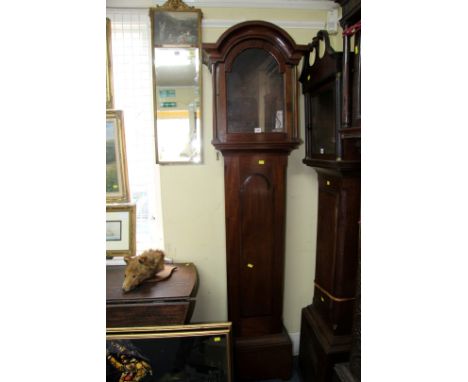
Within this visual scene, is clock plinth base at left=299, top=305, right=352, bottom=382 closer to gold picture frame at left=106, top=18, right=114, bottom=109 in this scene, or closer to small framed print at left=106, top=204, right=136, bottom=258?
small framed print at left=106, top=204, right=136, bottom=258

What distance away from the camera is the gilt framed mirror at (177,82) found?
174cm

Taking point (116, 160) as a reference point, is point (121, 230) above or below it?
below

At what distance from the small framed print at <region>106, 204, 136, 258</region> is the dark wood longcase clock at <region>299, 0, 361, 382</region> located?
1196 millimetres

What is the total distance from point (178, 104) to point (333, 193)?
108 cm

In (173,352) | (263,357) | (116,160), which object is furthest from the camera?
(116,160)

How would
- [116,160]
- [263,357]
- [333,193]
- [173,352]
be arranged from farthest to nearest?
[116,160] → [263,357] → [333,193] → [173,352]

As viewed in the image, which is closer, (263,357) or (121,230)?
(263,357)

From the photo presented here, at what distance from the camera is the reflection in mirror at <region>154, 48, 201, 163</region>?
177cm

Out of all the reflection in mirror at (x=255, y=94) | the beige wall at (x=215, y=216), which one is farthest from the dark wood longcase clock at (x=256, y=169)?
the beige wall at (x=215, y=216)

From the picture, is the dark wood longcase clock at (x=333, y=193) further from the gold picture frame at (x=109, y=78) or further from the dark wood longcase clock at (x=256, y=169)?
the gold picture frame at (x=109, y=78)

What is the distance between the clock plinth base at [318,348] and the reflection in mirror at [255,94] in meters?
1.17

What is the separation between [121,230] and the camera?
1.91m

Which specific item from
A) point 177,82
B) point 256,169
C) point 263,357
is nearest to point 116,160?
point 177,82

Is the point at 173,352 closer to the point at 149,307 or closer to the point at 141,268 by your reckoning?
the point at 149,307
